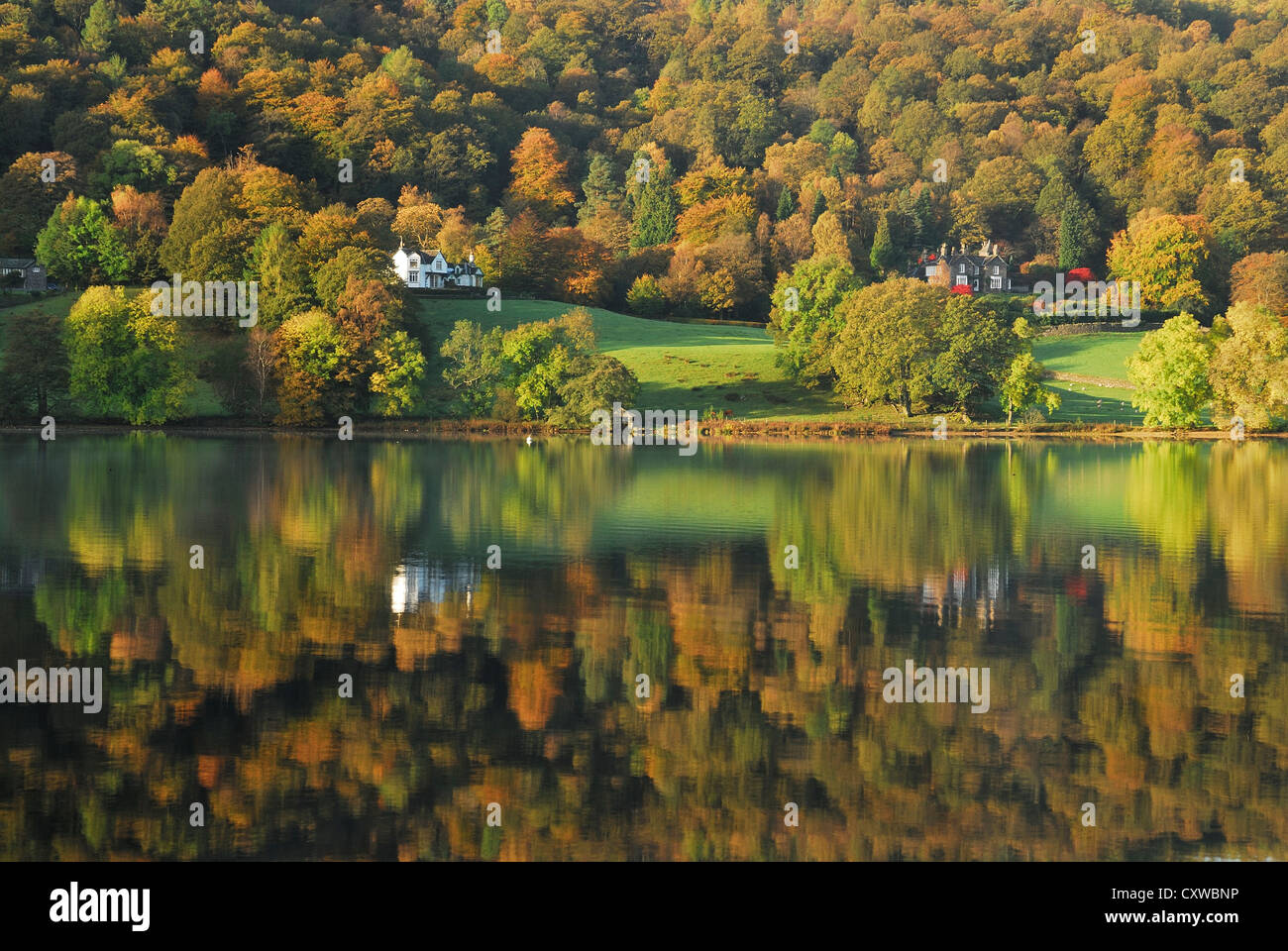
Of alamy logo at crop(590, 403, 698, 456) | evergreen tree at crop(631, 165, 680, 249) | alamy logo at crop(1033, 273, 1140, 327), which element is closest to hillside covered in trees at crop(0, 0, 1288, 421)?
evergreen tree at crop(631, 165, 680, 249)

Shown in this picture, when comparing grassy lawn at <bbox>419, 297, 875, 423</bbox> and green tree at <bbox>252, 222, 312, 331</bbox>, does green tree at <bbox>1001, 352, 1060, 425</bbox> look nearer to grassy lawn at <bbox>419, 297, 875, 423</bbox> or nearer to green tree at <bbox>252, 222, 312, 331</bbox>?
grassy lawn at <bbox>419, 297, 875, 423</bbox>

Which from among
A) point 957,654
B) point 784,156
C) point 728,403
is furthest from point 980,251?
point 957,654

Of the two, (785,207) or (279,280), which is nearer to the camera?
(279,280)

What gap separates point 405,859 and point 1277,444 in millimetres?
64320

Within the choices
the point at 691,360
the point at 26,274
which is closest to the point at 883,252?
the point at 691,360

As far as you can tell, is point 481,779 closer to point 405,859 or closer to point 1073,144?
point 405,859

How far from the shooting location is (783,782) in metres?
13.4

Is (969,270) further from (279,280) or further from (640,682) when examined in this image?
(640,682)

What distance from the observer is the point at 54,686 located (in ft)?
54.5

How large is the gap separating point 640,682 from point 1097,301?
10189 cm

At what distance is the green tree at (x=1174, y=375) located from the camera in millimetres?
72438
